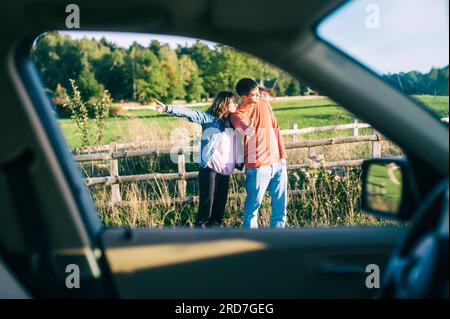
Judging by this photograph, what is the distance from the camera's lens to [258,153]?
589 centimetres

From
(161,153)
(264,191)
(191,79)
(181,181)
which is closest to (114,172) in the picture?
(161,153)

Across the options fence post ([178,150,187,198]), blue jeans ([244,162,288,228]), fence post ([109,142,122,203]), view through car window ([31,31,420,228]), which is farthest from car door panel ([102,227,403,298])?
fence post ([178,150,187,198])

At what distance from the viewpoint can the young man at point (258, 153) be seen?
589cm

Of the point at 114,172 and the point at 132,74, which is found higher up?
the point at 132,74

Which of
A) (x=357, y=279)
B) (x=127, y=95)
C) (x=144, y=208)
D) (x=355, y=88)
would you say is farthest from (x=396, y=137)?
(x=127, y=95)

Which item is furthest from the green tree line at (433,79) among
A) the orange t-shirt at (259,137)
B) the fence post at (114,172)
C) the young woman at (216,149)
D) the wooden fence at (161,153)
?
the fence post at (114,172)

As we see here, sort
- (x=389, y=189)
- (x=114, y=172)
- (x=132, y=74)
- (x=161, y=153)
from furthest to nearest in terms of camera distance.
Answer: (x=132, y=74) < (x=161, y=153) < (x=114, y=172) < (x=389, y=189)

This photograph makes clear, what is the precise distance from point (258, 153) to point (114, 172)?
2.65m

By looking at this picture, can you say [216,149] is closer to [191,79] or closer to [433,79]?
[433,79]

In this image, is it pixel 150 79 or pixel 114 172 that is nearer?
pixel 114 172

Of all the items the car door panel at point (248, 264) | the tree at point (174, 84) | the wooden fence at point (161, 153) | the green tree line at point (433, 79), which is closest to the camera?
the car door panel at point (248, 264)

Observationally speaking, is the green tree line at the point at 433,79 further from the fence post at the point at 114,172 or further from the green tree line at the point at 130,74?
the green tree line at the point at 130,74

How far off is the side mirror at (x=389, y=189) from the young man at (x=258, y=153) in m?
3.73

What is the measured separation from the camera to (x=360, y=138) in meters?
8.25
